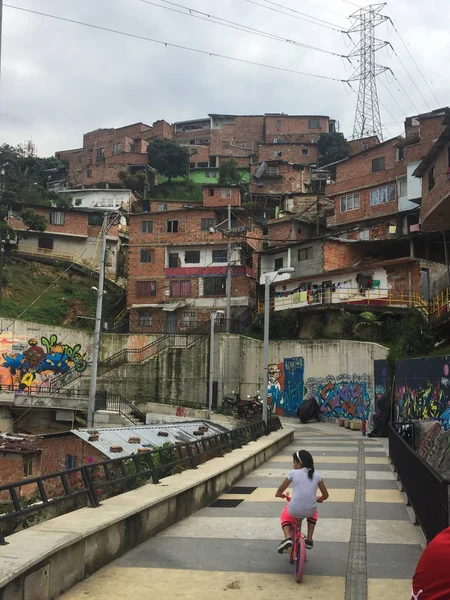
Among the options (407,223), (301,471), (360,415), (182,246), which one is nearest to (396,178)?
(407,223)

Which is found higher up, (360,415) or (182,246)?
(182,246)

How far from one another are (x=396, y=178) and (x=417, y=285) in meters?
12.9

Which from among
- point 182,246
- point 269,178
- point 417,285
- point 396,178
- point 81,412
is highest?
point 269,178

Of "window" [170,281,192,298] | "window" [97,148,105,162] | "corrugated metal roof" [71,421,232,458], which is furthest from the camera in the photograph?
"window" [97,148,105,162]

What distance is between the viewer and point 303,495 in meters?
6.34

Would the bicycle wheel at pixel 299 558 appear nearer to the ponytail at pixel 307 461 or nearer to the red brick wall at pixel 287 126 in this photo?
the ponytail at pixel 307 461

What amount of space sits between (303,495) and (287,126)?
81.1 meters

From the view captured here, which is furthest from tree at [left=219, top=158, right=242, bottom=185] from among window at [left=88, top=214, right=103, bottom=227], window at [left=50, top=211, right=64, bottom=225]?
window at [left=50, top=211, right=64, bottom=225]

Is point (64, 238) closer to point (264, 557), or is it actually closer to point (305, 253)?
point (305, 253)

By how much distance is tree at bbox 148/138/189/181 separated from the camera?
74.9m

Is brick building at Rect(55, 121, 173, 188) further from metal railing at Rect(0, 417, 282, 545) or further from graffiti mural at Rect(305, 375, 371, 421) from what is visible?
metal railing at Rect(0, 417, 282, 545)

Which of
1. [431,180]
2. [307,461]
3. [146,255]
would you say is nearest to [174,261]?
[146,255]

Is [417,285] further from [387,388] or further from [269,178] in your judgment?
[269,178]

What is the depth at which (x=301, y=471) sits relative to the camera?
651 cm
